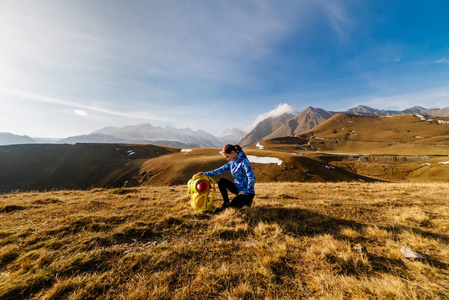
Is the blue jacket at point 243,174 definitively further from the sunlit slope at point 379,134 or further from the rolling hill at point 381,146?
the sunlit slope at point 379,134

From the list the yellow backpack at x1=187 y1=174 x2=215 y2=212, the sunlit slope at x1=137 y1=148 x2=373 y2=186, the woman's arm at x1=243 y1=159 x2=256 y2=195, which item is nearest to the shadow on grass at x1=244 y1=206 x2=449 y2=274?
the woman's arm at x1=243 y1=159 x2=256 y2=195

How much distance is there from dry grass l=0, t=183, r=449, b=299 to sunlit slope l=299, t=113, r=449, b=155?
114 m

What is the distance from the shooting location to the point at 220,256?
3.68 meters

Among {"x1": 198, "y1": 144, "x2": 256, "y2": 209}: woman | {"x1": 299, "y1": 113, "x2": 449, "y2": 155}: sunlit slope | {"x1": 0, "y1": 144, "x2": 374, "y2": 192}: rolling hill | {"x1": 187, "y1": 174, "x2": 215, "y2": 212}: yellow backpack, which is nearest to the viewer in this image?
{"x1": 198, "y1": 144, "x2": 256, "y2": 209}: woman

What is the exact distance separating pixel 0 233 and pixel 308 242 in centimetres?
908

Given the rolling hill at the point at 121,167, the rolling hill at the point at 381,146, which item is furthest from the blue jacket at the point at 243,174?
the rolling hill at the point at 381,146

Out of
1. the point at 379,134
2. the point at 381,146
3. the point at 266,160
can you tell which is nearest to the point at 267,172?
the point at 266,160

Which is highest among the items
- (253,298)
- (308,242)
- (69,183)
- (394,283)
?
(394,283)

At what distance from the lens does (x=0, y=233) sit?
Answer: 15.3 ft

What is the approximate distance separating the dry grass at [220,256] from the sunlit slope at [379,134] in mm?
113562

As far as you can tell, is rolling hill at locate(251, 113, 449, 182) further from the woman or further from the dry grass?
the woman

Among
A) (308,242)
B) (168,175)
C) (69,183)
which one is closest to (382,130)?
(168,175)

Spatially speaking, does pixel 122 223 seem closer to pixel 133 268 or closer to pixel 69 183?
pixel 133 268

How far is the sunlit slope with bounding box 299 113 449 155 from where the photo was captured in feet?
328
